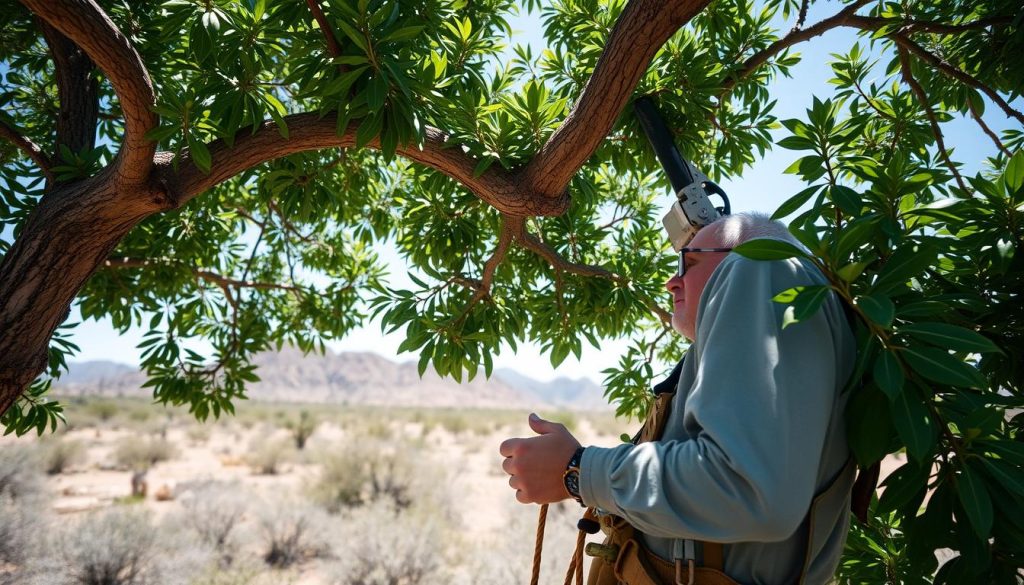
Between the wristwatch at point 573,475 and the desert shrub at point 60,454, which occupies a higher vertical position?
the wristwatch at point 573,475

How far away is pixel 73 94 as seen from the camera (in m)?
2.49

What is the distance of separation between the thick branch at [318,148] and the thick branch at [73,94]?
933mm

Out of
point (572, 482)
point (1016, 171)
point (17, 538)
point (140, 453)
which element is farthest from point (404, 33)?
point (140, 453)

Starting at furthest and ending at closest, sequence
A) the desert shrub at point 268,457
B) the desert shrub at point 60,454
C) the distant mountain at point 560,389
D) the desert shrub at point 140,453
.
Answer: the distant mountain at point 560,389 < the desert shrub at point 268,457 < the desert shrub at point 140,453 < the desert shrub at point 60,454

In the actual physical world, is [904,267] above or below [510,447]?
above

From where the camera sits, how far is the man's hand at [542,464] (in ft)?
3.27

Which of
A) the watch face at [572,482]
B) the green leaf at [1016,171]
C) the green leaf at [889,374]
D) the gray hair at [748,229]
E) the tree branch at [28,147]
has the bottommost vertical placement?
the watch face at [572,482]

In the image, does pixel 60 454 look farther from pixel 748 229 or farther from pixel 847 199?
pixel 847 199

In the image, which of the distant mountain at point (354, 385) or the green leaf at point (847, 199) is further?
the distant mountain at point (354, 385)

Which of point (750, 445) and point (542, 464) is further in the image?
point (542, 464)

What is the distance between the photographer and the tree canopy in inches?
39.4

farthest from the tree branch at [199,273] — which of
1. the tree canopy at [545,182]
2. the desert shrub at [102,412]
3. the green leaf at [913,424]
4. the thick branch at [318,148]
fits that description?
the desert shrub at [102,412]

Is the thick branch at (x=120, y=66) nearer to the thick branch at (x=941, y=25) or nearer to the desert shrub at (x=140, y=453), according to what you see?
the thick branch at (x=941, y=25)

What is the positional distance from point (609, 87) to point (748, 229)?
0.79m
